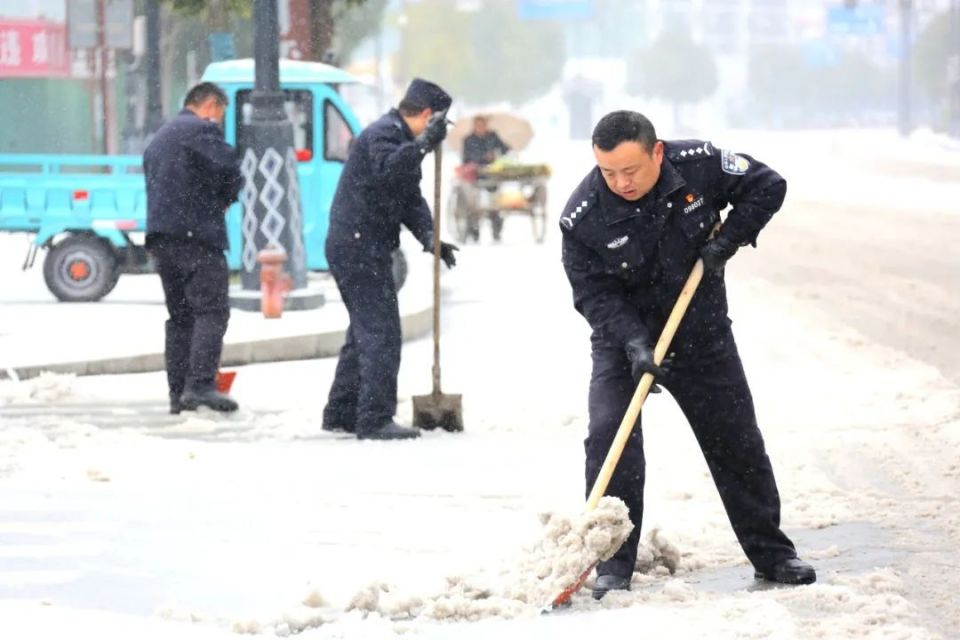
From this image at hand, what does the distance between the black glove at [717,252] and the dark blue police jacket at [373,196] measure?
144 inches

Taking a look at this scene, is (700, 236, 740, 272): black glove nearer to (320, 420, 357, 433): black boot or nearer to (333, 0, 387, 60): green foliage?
(320, 420, 357, 433): black boot

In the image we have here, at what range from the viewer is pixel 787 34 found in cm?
17850

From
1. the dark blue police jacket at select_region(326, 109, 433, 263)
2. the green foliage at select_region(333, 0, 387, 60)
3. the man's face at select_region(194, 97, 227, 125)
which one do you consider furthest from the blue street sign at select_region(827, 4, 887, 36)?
the dark blue police jacket at select_region(326, 109, 433, 263)

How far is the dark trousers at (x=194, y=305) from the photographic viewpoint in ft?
35.1

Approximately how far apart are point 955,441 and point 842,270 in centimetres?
1186

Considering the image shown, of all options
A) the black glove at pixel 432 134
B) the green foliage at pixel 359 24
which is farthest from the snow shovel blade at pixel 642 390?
the green foliage at pixel 359 24

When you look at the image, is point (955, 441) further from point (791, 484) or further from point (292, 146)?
point (292, 146)

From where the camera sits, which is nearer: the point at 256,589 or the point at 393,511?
the point at 256,589

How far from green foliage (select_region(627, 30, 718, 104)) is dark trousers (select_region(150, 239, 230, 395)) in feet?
466

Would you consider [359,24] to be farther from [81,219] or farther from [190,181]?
[190,181]

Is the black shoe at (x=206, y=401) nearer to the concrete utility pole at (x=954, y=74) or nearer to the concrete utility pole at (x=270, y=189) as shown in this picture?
the concrete utility pole at (x=270, y=189)

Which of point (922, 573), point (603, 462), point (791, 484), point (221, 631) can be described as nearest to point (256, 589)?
point (221, 631)

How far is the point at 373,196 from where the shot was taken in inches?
388

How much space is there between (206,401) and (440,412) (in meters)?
1.38
